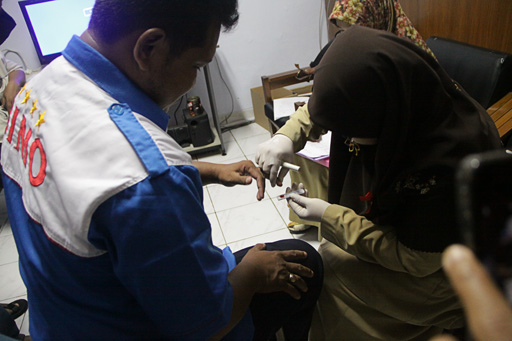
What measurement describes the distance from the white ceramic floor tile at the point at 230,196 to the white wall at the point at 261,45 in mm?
1211

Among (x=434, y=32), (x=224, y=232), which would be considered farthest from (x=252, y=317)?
(x=434, y=32)

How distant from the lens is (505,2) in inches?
70.2

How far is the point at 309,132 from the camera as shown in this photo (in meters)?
1.48

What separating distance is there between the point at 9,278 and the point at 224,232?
1226mm

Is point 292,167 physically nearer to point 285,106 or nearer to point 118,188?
point 118,188

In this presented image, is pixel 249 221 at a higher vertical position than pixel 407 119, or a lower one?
lower

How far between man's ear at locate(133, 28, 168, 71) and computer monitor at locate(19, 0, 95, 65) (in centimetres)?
226

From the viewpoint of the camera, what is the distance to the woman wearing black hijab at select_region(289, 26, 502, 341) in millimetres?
891

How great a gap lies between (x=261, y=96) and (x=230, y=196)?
107 centimetres

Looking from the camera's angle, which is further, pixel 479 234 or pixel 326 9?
pixel 326 9

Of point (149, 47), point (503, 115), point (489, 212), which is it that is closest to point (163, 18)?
point (149, 47)

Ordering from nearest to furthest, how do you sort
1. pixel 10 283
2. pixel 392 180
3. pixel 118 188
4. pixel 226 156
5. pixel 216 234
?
pixel 118 188
pixel 392 180
pixel 10 283
pixel 216 234
pixel 226 156

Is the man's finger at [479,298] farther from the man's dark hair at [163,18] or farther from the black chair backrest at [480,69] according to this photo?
the black chair backrest at [480,69]

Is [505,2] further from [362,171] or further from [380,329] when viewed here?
[380,329]
